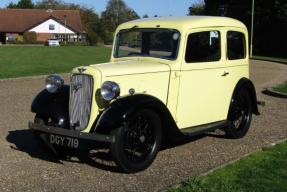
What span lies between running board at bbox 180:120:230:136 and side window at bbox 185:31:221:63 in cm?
101

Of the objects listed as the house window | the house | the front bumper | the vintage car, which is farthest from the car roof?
the house window

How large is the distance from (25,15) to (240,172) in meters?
108

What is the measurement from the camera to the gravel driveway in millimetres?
6479

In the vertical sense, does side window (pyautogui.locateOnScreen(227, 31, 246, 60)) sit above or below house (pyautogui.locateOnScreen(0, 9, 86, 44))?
below

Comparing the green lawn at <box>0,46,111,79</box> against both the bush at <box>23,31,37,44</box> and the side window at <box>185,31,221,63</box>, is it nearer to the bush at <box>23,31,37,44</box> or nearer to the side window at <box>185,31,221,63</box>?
the side window at <box>185,31,221,63</box>

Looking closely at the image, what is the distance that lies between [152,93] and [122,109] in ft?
2.85

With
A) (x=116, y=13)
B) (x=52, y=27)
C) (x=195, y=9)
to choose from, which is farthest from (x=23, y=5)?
(x=195, y=9)

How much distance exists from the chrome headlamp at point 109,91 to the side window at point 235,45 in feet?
8.87

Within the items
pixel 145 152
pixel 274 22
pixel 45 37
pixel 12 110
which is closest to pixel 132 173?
pixel 145 152

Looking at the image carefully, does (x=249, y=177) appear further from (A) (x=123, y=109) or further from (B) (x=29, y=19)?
(B) (x=29, y=19)

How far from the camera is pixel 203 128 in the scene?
26.7 ft

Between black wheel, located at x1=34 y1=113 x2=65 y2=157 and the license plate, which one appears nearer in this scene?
the license plate

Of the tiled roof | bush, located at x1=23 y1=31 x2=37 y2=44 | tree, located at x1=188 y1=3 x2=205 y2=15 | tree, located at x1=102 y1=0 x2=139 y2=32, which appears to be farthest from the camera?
tree, located at x1=102 y1=0 x2=139 y2=32

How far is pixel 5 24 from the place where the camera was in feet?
354
